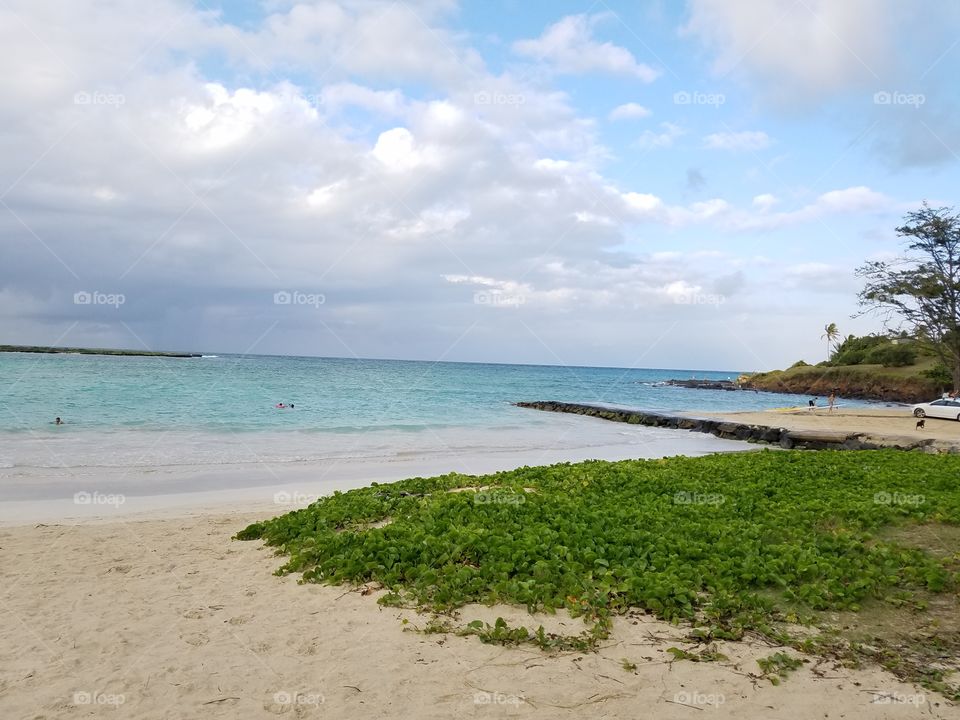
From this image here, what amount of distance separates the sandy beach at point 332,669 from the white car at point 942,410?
39360mm

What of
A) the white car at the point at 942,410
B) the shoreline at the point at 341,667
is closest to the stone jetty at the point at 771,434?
Result: the white car at the point at 942,410

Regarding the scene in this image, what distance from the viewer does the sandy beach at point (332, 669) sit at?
4.91 metres

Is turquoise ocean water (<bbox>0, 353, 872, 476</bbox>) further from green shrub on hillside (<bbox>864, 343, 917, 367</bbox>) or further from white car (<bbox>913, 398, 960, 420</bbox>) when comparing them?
green shrub on hillside (<bbox>864, 343, 917, 367</bbox>)

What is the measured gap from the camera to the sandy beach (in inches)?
193

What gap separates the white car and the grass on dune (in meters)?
29.6

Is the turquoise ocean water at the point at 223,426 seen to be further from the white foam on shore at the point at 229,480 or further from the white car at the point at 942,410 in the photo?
the white car at the point at 942,410

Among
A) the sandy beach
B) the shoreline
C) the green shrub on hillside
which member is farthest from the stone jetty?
the green shrub on hillside

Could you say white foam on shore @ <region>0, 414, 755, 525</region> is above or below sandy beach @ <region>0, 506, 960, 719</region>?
below

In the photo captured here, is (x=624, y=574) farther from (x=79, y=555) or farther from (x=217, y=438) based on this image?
(x=217, y=438)

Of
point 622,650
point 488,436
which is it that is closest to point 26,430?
point 488,436

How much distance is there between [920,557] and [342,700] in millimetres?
6937

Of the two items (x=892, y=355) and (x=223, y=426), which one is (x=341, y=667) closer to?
(x=223, y=426)

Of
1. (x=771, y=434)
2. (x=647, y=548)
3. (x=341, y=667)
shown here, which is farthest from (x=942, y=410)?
(x=341, y=667)

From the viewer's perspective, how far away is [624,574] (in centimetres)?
719
